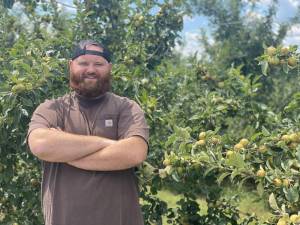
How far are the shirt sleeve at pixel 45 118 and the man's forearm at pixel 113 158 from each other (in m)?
0.24

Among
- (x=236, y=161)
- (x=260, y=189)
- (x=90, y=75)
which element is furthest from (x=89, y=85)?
(x=260, y=189)

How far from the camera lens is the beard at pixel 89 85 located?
2.42m

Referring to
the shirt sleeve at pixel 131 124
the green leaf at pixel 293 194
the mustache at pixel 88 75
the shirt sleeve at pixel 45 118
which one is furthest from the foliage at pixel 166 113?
the mustache at pixel 88 75

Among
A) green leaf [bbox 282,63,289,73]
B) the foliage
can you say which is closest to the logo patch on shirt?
the foliage

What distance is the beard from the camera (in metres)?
2.42

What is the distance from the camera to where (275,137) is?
2658 mm

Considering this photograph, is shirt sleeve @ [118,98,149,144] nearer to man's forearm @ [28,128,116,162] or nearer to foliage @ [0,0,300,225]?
man's forearm @ [28,128,116,162]

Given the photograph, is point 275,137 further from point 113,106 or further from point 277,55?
point 113,106

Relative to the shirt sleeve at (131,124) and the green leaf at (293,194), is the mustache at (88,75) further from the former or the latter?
the green leaf at (293,194)

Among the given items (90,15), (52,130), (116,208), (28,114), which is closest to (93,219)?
(116,208)

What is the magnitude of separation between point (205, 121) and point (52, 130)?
1.47 m

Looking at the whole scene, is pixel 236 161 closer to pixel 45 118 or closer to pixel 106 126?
pixel 106 126

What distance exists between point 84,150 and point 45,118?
Answer: 0.96ft

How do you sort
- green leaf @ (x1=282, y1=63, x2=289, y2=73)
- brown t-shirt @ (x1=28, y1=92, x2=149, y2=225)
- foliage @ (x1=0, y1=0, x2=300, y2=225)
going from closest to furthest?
1. brown t-shirt @ (x1=28, y1=92, x2=149, y2=225)
2. foliage @ (x1=0, y1=0, x2=300, y2=225)
3. green leaf @ (x1=282, y1=63, x2=289, y2=73)
